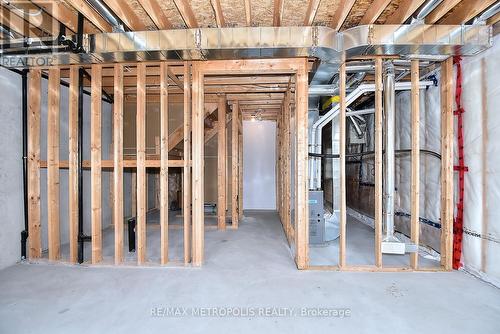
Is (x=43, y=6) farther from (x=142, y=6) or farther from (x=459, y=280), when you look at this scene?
(x=459, y=280)

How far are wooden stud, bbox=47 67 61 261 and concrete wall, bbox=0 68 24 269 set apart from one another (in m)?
0.41

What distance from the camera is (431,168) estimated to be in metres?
3.45

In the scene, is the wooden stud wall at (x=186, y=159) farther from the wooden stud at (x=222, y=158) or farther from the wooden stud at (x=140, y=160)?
the wooden stud at (x=222, y=158)

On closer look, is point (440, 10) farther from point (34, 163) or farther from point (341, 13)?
point (34, 163)

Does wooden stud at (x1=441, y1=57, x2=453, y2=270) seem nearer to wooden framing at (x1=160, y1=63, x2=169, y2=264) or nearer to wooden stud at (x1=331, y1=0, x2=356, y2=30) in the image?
wooden stud at (x1=331, y1=0, x2=356, y2=30)

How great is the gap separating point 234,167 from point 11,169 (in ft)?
11.4

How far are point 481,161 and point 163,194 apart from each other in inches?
137

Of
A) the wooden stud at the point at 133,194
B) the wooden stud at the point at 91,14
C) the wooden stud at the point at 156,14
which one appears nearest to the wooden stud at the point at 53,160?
Result: the wooden stud at the point at 91,14

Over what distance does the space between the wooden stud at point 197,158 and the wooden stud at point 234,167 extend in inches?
81.2

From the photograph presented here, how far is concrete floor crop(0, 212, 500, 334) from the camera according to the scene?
1.91m

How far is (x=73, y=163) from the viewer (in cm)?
306

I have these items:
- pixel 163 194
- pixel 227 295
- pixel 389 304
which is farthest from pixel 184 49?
pixel 389 304

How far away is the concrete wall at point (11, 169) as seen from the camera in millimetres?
2943

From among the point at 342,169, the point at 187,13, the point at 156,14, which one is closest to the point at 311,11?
the point at 187,13
